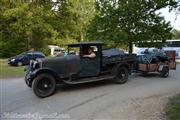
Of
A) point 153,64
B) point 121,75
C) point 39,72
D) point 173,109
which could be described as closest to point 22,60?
point 153,64

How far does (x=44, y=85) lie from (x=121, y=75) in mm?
4001

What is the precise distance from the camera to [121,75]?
14.9 m

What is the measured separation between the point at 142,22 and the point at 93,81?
12.5 meters

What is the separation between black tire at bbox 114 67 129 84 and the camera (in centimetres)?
1472

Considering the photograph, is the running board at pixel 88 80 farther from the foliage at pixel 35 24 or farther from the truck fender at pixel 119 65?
the foliage at pixel 35 24

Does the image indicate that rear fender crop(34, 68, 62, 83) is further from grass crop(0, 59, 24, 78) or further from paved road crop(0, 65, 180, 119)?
grass crop(0, 59, 24, 78)

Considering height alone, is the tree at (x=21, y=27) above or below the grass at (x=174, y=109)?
above

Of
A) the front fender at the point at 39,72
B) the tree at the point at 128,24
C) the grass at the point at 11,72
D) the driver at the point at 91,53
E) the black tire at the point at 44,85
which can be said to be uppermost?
the tree at the point at 128,24

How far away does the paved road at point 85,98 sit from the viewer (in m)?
9.94

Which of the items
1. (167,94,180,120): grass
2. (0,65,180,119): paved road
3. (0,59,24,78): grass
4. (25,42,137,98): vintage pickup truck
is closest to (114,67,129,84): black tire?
(25,42,137,98): vintage pickup truck

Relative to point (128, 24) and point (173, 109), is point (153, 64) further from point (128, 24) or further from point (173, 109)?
point (128, 24)

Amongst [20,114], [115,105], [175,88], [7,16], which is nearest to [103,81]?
[175,88]

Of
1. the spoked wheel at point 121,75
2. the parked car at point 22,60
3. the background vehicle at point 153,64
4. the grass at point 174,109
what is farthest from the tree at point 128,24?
the grass at point 174,109

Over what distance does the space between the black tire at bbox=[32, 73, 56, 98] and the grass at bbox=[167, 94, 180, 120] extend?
14.3 feet
